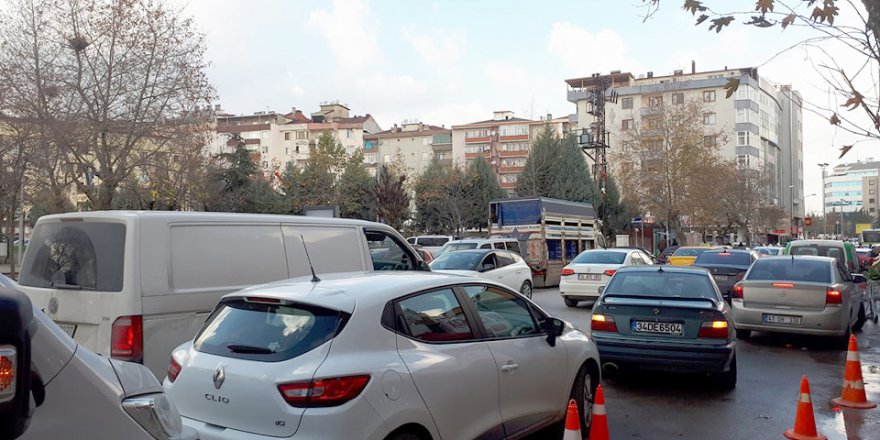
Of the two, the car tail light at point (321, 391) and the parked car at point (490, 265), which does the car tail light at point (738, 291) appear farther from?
the car tail light at point (321, 391)

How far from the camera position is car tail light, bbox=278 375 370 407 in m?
3.85

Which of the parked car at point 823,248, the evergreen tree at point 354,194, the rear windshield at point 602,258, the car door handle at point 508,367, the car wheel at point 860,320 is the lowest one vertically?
the car wheel at point 860,320

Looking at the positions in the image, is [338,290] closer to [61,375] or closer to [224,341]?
[224,341]

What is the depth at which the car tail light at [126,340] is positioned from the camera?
5777 millimetres

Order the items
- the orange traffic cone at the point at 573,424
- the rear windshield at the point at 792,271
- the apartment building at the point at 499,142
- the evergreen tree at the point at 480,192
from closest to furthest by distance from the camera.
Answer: the orange traffic cone at the point at 573,424
the rear windshield at the point at 792,271
the evergreen tree at the point at 480,192
the apartment building at the point at 499,142

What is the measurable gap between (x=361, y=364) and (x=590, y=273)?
14513 millimetres

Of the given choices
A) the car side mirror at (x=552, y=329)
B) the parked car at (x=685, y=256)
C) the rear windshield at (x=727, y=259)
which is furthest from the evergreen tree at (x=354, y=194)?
the car side mirror at (x=552, y=329)

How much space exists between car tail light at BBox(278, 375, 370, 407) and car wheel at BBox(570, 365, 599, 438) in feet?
8.74

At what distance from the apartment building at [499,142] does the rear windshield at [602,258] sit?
248 ft

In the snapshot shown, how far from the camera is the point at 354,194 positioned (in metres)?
58.7

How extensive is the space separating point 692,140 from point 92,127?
36465 millimetres

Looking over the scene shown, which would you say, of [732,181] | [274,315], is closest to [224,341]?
[274,315]

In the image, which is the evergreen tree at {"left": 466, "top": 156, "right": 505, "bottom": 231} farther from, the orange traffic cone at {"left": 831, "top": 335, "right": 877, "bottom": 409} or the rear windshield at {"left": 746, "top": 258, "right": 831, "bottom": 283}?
the orange traffic cone at {"left": 831, "top": 335, "right": 877, "bottom": 409}

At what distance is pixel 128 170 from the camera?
81.2 ft
